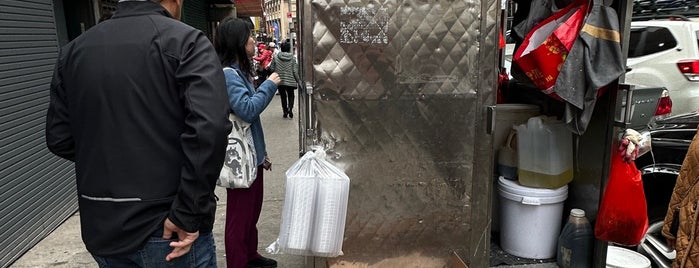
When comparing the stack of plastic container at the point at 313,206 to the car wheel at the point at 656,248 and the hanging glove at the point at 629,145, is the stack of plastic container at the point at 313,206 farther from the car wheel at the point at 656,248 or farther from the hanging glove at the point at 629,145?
the car wheel at the point at 656,248

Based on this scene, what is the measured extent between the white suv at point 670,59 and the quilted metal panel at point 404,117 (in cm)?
511

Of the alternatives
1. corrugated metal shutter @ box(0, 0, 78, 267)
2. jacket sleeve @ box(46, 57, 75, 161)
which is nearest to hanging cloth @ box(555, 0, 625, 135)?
jacket sleeve @ box(46, 57, 75, 161)

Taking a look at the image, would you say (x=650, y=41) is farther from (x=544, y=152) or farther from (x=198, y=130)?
(x=198, y=130)

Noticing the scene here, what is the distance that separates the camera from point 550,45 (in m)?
2.72

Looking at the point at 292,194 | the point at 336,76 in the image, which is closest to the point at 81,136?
the point at 292,194

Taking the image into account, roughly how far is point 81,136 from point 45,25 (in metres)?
3.16

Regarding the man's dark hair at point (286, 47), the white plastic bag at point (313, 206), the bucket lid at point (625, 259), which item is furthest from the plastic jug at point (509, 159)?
the man's dark hair at point (286, 47)

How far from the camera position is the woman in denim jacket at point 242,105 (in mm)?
2899

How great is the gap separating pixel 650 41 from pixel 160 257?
309 inches

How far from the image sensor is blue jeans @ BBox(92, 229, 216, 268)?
5.68 feet

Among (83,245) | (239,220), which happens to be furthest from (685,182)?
(83,245)

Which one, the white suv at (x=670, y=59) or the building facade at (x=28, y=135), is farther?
the white suv at (x=670, y=59)

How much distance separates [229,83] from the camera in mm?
2863

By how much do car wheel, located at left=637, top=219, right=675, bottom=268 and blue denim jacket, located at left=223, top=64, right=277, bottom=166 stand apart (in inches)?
110
